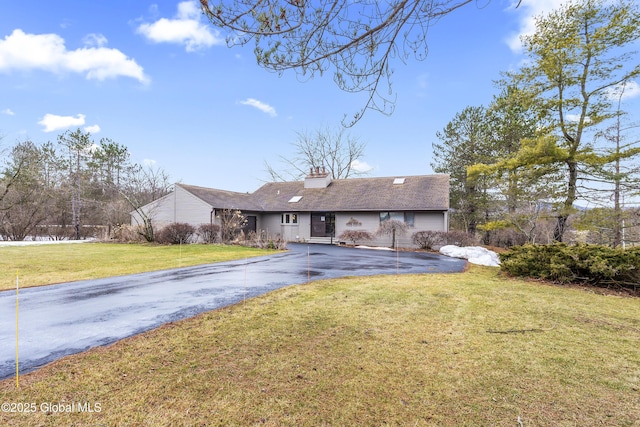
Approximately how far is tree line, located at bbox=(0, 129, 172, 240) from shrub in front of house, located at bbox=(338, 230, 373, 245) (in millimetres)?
14302

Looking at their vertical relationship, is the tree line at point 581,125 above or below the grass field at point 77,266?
above

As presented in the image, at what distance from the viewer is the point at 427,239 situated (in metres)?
17.9

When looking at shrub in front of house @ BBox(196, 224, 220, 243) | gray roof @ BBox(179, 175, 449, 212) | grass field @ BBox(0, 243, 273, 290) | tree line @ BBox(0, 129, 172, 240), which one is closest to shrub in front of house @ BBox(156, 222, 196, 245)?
shrub in front of house @ BBox(196, 224, 220, 243)

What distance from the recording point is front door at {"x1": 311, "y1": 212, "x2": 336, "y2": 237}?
21781 mm

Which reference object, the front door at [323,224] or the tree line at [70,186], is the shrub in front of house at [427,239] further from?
the tree line at [70,186]

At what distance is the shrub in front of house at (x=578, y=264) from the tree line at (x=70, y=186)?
2153cm

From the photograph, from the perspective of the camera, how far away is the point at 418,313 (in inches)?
215

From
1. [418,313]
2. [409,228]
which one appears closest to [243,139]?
[409,228]

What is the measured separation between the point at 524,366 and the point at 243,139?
22.5 m

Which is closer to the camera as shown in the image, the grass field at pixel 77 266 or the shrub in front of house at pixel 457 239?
the grass field at pixel 77 266

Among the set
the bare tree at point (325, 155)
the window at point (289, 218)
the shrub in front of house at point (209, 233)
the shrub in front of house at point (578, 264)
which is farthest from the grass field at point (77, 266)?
the bare tree at point (325, 155)

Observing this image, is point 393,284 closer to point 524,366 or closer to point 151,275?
point 524,366

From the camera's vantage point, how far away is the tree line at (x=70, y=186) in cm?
2202

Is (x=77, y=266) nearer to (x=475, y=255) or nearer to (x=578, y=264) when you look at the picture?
(x=578, y=264)
